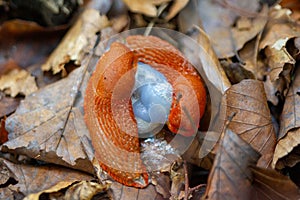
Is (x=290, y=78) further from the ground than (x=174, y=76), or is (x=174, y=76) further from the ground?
(x=174, y=76)

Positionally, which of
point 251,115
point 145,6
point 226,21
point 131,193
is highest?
point 145,6

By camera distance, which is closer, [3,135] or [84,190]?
[84,190]

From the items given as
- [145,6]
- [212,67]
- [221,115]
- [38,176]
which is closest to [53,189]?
[38,176]

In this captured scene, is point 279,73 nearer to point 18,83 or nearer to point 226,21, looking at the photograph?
point 226,21

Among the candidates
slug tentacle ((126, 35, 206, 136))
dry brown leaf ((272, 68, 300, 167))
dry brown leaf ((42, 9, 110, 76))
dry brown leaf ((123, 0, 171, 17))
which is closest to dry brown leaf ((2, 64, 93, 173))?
dry brown leaf ((42, 9, 110, 76))

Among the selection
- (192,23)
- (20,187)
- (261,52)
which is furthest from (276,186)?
(192,23)

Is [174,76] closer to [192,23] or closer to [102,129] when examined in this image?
[102,129]
